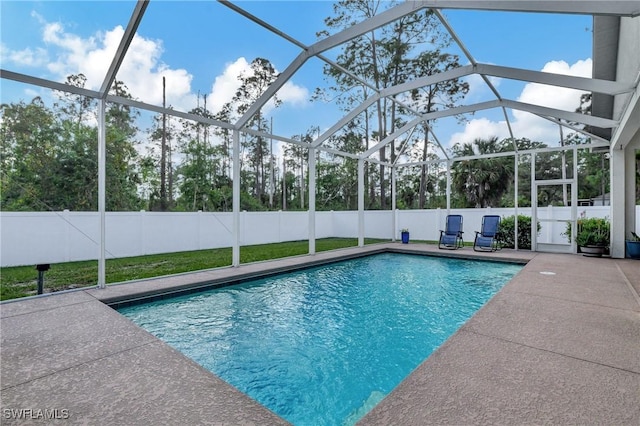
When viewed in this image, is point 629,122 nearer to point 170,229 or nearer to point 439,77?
point 439,77

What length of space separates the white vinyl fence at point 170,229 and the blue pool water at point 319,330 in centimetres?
526

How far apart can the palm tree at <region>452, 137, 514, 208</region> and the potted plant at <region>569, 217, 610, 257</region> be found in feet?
27.7

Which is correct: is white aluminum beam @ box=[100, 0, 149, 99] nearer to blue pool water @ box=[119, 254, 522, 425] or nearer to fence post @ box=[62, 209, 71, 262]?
blue pool water @ box=[119, 254, 522, 425]

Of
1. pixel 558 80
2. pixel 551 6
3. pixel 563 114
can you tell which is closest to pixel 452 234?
pixel 563 114

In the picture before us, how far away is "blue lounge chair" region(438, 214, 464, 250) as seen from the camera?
980 cm

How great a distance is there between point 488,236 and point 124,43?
9.63 meters

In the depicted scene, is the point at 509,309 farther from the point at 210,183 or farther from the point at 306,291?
the point at 210,183

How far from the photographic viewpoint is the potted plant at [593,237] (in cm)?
785

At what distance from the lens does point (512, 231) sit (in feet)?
32.5

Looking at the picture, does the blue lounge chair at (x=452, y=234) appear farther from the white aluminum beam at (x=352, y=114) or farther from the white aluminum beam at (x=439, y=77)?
the white aluminum beam at (x=439, y=77)

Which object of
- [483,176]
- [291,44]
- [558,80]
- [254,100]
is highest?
[254,100]

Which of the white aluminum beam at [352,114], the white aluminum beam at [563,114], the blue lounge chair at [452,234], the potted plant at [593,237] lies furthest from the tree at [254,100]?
the potted plant at [593,237]

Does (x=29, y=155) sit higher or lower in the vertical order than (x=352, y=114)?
lower

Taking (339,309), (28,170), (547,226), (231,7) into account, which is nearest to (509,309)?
(339,309)
